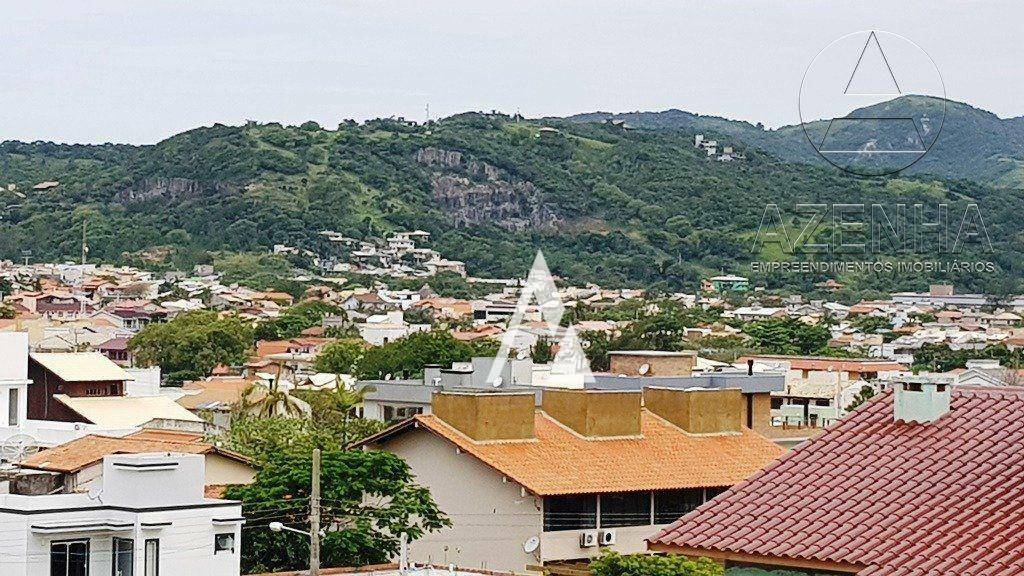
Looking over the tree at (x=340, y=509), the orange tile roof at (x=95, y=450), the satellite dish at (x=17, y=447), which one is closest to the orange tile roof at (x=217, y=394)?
the satellite dish at (x=17, y=447)

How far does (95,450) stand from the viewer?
29922mm

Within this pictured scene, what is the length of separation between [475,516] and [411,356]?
49247 millimetres

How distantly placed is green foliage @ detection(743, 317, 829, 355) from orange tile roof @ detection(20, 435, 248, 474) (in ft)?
239

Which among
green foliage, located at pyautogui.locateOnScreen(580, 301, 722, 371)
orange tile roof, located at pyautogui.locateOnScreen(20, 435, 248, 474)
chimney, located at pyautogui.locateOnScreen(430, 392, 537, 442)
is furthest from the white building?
green foliage, located at pyautogui.locateOnScreen(580, 301, 722, 371)

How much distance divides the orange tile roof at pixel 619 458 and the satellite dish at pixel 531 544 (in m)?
0.64

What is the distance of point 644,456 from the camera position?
1208 inches

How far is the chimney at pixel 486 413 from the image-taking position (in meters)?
29.2

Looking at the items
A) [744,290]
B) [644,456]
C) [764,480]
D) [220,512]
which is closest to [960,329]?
[744,290]

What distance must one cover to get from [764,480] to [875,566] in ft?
5.39

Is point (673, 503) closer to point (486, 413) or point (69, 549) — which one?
point (486, 413)

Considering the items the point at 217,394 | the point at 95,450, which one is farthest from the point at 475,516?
the point at 217,394

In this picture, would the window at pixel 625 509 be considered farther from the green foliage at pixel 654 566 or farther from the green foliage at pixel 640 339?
the green foliage at pixel 640 339

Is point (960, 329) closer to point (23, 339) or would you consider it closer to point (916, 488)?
point (23, 339)

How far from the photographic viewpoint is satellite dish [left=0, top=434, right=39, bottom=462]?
107 ft
